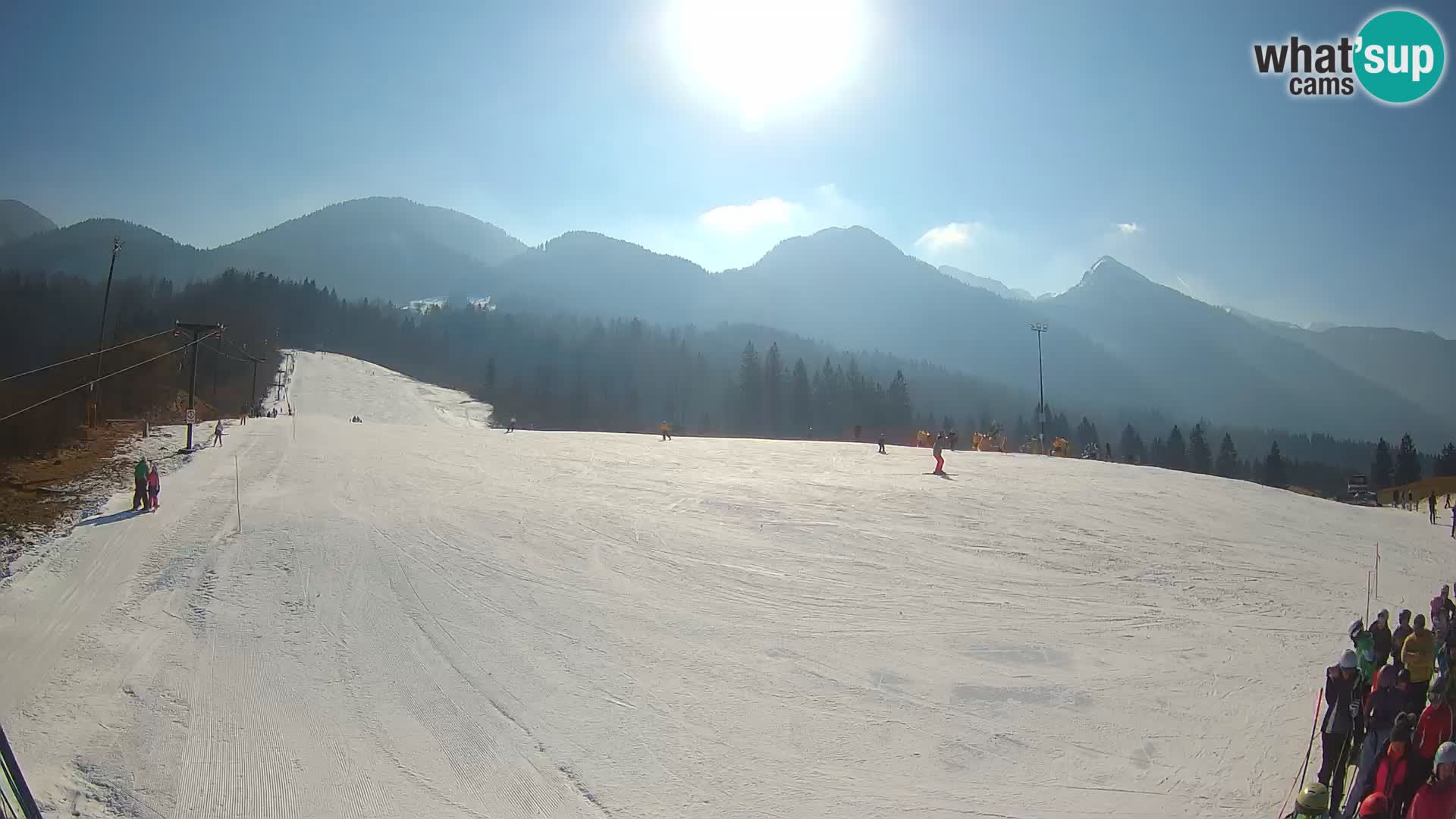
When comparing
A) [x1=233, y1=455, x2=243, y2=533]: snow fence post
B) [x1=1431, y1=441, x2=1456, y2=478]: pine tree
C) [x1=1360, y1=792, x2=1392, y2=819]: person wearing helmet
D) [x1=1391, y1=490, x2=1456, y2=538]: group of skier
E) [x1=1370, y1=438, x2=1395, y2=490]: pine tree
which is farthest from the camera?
[x1=1370, y1=438, x2=1395, y2=490]: pine tree

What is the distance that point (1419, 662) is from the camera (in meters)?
7.07

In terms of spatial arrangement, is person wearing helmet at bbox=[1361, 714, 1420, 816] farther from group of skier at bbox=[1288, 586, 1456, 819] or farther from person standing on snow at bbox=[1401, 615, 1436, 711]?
person standing on snow at bbox=[1401, 615, 1436, 711]

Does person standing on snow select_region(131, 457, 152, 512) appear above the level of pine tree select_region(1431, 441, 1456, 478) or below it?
below

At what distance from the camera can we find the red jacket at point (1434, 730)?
19.2 feet

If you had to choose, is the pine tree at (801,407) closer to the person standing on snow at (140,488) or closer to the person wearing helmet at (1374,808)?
the person standing on snow at (140,488)

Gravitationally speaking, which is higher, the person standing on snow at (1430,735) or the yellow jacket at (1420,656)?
the yellow jacket at (1420,656)

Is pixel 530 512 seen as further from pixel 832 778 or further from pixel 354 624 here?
pixel 832 778

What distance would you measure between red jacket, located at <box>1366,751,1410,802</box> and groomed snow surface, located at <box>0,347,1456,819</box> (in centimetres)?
156

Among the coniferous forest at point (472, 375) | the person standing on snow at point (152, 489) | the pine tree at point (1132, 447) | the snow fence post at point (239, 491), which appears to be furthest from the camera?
the pine tree at point (1132, 447)

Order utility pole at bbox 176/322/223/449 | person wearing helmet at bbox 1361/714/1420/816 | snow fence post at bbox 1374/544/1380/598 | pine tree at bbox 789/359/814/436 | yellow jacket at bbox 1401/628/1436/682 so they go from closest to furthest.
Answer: person wearing helmet at bbox 1361/714/1420/816 < yellow jacket at bbox 1401/628/1436/682 < snow fence post at bbox 1374/544/1380/598 < utility pole at bbox 176/322/223/449 < pine tree at bbox 789/359/814/436

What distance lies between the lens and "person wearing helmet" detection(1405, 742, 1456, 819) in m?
5.02

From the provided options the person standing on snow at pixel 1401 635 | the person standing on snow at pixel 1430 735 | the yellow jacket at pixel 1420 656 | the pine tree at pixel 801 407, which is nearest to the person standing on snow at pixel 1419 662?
the yellow jacket at pixel 1420 656

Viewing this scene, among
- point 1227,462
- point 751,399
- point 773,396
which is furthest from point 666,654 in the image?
point 1227,462

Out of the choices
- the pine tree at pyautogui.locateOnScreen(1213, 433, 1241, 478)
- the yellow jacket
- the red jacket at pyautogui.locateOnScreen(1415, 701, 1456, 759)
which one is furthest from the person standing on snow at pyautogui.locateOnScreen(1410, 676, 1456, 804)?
the pine tree at pyautogui.locateOnScreen(1213, 433, 1241, 478)
